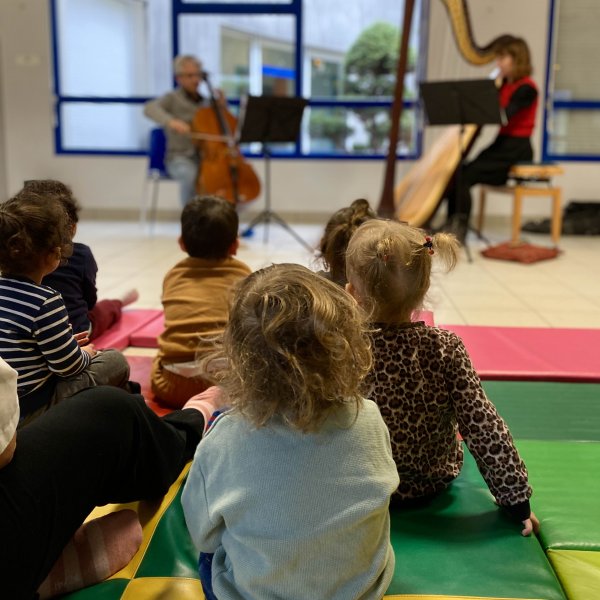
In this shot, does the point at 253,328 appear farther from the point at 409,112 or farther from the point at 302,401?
the point at 409,112

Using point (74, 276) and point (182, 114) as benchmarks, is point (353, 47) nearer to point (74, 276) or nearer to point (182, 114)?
point (182, 114)

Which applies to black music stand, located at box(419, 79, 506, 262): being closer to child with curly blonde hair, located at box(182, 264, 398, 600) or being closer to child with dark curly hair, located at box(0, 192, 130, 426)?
child with dark curly hair, located at box(0, 192, 130, 426)

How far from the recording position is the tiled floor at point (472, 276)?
3.65 m

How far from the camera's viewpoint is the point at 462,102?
496cm

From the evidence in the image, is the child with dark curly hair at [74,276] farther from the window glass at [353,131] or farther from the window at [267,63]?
the window glass at [353,131]

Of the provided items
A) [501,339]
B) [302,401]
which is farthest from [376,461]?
[501,339]

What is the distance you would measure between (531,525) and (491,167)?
14.3 ft

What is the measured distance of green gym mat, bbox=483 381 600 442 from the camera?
2029 millimetres

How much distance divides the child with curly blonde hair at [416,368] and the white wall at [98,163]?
562cm

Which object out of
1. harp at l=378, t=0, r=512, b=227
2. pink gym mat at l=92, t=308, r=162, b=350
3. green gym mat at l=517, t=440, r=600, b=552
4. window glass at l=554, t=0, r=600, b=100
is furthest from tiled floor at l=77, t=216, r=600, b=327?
window glass at l=554, t=0, r=600, b=100

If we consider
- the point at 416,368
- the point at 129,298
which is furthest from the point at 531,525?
the point at 129,298

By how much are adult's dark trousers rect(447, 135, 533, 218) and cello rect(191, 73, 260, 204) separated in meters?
1.60

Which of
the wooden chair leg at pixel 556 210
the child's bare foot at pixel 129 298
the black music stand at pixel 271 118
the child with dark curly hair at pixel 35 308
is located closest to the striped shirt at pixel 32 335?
the child with dark curly hair at pixel 35 308

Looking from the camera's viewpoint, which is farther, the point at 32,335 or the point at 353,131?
the point at 353,131
